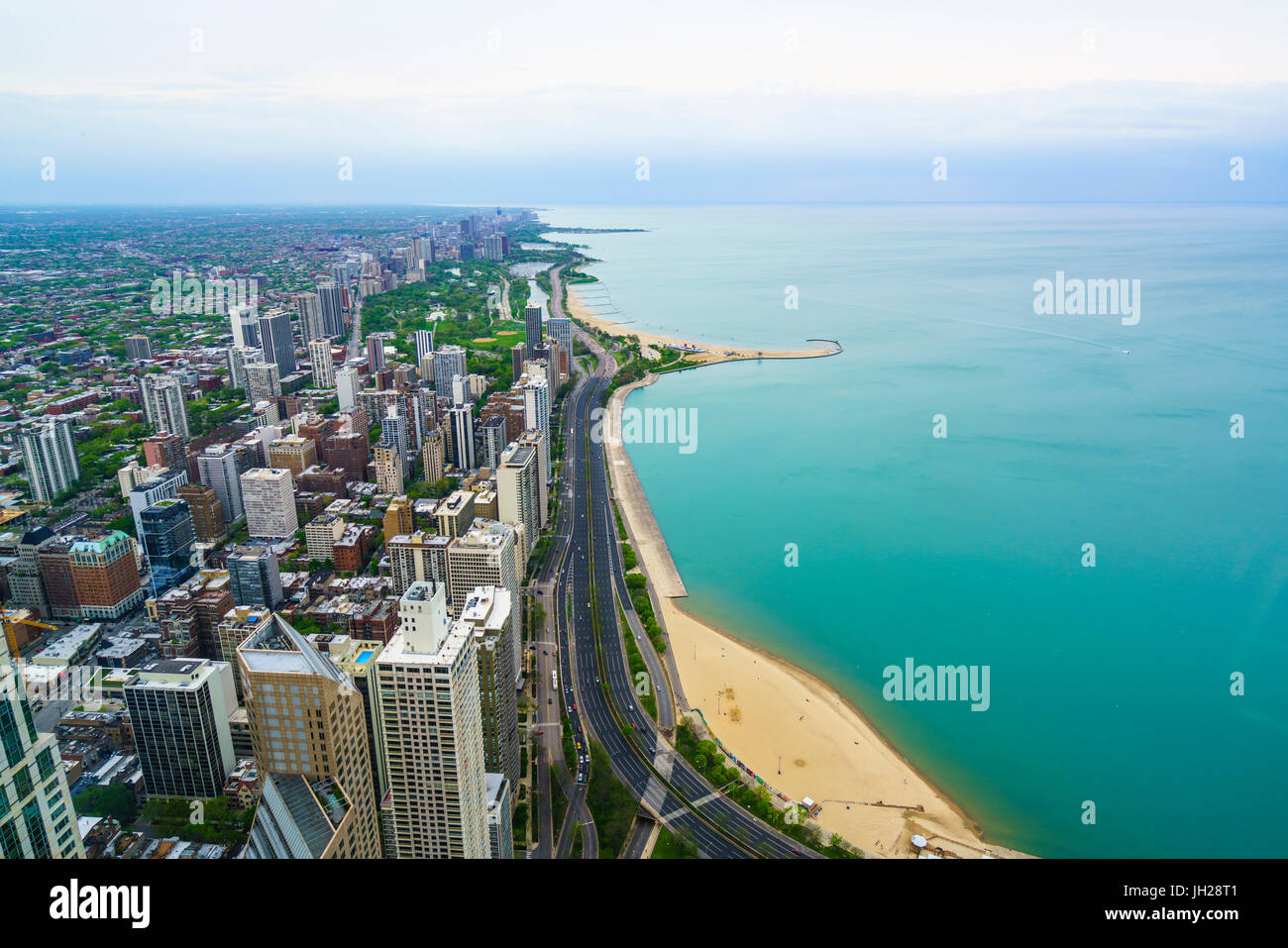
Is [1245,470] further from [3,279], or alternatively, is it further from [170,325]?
[3,279]

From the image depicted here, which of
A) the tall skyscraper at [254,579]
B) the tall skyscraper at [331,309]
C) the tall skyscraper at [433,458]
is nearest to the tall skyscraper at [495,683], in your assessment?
the tall skyscraper at [254,579]

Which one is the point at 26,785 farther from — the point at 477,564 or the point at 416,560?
the point at 416,560

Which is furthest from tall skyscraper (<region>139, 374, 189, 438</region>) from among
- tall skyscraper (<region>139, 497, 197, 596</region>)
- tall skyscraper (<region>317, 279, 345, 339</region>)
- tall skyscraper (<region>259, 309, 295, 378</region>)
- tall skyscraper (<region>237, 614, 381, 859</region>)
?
tall skyscraper (<region>237, 614, 381, 859</region>)

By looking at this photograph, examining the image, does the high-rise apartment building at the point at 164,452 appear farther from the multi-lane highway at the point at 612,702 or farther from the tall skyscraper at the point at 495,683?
the tall skyscraper at the point at 495,683

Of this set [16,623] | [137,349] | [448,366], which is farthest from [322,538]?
[137,349]

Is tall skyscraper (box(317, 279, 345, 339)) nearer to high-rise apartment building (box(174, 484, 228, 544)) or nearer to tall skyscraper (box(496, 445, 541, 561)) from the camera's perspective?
high-rise apartment building (box(174, 484, 228, 544))
